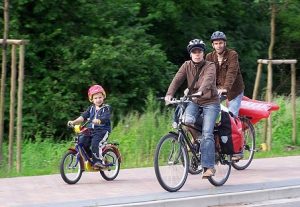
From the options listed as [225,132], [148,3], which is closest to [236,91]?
[225,132]

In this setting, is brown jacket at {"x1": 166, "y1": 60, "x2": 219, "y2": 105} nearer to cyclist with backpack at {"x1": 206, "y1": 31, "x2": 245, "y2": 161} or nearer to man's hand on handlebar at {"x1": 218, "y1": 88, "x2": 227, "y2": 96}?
man's hand on handlebar at {"x1": 218, "y1": 88, "x2": 227, "y2": 96}

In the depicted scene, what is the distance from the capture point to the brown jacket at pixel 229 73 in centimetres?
1026

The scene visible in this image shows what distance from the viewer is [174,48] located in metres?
24.2

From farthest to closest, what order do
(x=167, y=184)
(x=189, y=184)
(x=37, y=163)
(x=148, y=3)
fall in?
(x=148, y=3), (x=37, y=163), (x=189, y=184), (x=167, y=184)

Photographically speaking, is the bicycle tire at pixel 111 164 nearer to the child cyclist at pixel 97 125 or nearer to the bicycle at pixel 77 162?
the bicycle at pixel 77 162

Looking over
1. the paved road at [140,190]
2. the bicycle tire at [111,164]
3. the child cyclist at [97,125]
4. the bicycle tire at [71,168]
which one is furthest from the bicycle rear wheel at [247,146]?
the bicycle tire at [71,168]

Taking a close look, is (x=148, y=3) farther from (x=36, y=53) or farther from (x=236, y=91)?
(x=236, y=91)

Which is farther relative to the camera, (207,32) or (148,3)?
(207,32)

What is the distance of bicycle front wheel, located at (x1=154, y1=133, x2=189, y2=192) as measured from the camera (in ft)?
28.3

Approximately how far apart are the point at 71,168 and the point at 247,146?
10.2 ft

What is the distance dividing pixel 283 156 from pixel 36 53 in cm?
826

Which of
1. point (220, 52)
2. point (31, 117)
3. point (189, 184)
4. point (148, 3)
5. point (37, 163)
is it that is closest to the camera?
point (189, 184)

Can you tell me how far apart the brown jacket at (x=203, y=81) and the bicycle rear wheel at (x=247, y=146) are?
1.99 m

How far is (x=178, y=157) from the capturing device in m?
8.84
